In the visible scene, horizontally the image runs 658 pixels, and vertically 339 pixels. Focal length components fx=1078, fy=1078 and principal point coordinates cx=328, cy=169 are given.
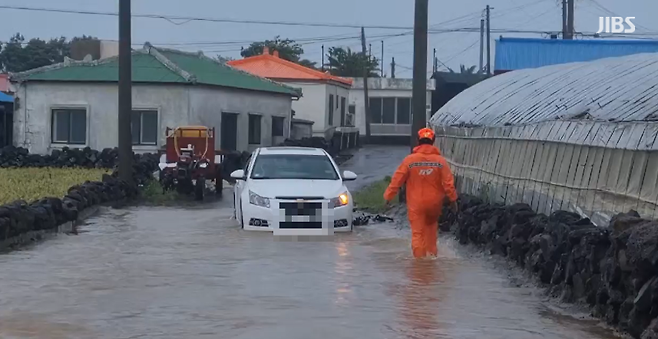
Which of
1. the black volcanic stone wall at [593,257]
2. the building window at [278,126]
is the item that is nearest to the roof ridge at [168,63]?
the building window at [278,126]

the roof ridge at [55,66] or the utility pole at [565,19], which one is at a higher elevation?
the utility pole at [565,19]

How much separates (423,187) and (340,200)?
3075 millimetres

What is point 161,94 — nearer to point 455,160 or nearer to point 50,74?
point 50,74

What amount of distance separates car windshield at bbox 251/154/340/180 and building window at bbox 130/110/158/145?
19527 mm

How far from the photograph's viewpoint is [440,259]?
1498 cm

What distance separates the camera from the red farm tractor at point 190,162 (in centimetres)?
2628

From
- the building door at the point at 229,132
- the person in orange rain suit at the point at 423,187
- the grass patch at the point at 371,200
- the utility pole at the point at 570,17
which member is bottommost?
the grass patch at the point at 371,200

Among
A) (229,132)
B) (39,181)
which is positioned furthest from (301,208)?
(229,132)

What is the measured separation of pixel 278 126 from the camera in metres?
45.4

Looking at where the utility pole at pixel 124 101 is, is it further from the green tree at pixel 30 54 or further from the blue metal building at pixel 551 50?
the green tree at pixel 30 54

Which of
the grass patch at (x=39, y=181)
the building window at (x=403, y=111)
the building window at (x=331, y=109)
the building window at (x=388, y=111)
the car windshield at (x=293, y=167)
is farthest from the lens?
the building window at (x=388, y=111)

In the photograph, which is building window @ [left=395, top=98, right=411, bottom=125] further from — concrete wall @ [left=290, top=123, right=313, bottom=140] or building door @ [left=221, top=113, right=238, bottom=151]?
building door @ [left=221, top=113, right=238, bottom=151]

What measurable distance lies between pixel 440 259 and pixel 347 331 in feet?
18.4

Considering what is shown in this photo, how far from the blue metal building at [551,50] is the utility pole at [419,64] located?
19096 millimetres
